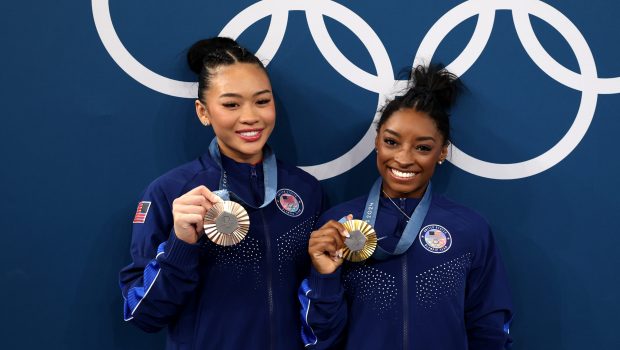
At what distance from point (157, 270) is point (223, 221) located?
320 mm

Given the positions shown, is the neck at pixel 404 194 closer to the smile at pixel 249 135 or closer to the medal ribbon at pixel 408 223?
the medal ribbon at pixel 408 223

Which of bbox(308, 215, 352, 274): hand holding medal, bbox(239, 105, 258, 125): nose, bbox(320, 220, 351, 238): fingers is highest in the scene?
bbox(239, 105, 258, 125): nose

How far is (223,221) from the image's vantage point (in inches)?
96.7

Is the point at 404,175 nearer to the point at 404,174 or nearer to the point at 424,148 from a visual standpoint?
the point at 404,174

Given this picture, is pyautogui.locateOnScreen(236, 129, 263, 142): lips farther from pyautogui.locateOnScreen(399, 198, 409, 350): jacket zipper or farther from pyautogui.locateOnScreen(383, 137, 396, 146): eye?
pyautogui.locateOnScreen(399, 198, 409, 350): jacket zipper

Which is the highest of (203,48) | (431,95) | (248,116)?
(203,48)

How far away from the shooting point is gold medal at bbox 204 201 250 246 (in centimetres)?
246

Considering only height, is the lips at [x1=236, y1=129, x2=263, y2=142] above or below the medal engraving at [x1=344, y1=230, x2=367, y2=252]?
above

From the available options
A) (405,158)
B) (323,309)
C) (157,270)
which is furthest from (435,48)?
(157,270)

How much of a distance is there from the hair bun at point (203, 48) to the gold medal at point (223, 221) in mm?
755

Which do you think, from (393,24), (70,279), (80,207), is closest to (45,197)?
(80,207)

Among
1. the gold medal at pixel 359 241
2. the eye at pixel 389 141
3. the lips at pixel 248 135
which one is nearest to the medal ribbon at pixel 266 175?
the lips at pixel 248 135

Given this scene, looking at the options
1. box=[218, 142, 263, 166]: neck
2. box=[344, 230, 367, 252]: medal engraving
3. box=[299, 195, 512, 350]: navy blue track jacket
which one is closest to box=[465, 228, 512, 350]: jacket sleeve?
box=[299, 195, 512, 350]: navy blue track jacket

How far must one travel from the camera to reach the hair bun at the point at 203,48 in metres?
2.96
